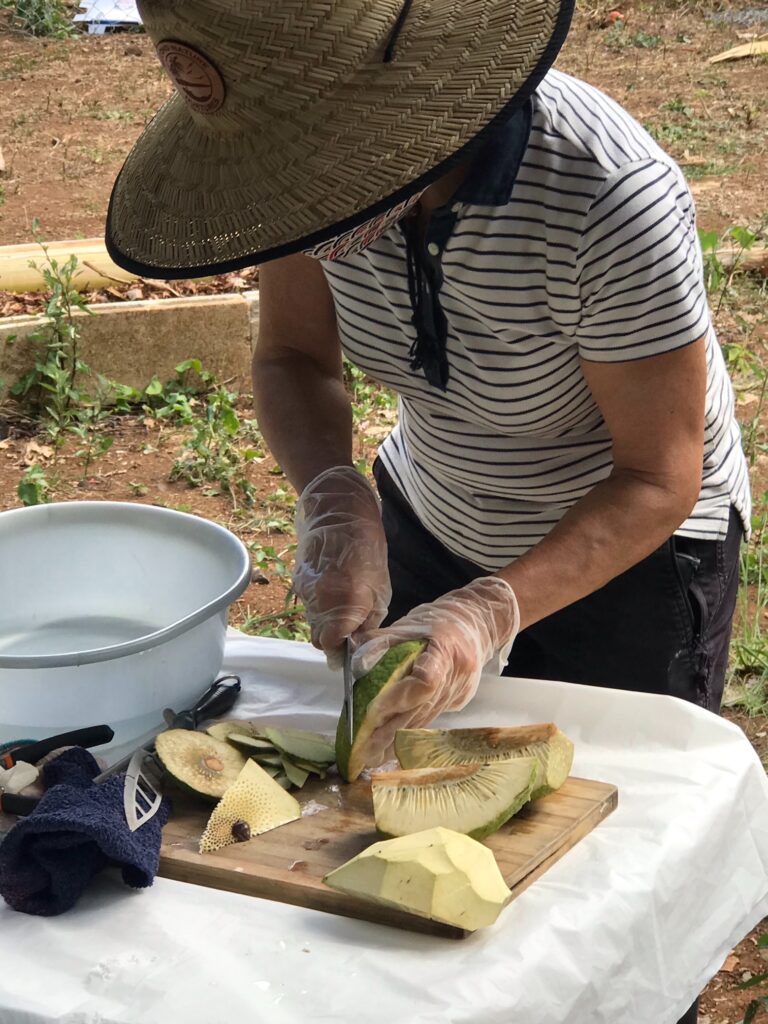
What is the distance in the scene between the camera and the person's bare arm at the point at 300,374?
2.03m

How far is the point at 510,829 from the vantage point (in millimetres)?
1455

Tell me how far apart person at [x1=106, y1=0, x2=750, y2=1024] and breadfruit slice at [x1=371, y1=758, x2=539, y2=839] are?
0.40 feet

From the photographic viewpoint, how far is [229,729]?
1682 mm

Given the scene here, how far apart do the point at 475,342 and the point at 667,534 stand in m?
0.37

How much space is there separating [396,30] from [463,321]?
508 mm

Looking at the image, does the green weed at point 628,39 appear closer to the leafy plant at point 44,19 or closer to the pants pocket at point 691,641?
the leafy plant at point 44,19

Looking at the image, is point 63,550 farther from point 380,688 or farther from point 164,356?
point 164,356

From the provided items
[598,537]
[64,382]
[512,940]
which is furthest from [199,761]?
[64,382]

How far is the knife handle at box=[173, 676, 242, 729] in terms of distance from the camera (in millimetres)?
1688

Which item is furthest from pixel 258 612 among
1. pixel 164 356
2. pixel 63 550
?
pixel 63 550

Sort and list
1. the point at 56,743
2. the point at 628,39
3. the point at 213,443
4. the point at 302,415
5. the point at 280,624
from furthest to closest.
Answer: the point at 628,39, the point at 213,443, the point at 280,624, the point at 302,415, the point at 56,743

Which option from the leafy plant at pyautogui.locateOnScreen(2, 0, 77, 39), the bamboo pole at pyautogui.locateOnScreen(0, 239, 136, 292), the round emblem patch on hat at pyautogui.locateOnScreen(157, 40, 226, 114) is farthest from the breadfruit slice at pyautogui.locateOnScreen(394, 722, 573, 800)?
the leafy plant at pyautogui.locateOnScreen(2, 0, 77, 39)

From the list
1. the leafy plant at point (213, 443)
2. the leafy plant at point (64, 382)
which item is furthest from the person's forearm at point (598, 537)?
the leafy plant at point (64, 382)

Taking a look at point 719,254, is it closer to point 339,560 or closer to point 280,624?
point 280,624
